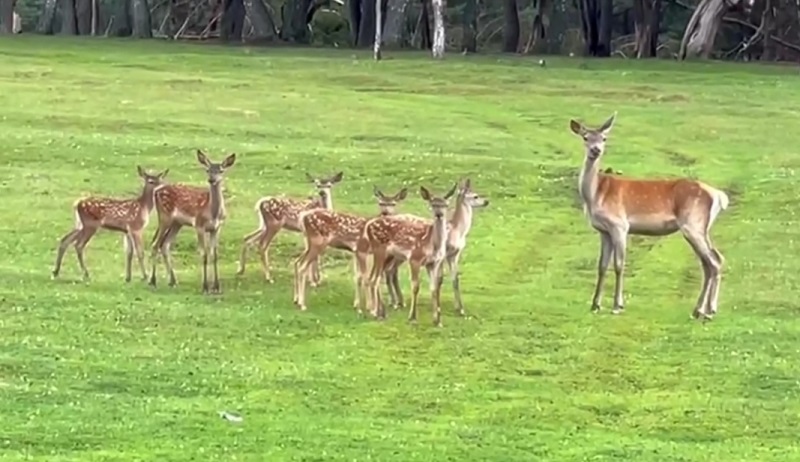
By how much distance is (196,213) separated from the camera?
56.9 ft

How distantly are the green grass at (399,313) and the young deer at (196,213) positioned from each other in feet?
1.39

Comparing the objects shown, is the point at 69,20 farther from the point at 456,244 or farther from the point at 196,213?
the point at 456,244

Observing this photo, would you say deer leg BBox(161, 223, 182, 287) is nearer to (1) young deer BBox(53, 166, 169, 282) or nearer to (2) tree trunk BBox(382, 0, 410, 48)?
(1) young deer BBox(53, 166, 169, 282)

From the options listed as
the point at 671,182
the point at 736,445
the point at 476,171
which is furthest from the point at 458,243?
the point at 476,171

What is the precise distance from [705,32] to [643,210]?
3760cm

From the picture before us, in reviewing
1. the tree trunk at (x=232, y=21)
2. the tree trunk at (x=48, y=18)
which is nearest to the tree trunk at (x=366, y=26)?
the tree trunk at (x=232, y=21)

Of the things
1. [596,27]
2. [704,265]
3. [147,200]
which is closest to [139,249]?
[147,200]

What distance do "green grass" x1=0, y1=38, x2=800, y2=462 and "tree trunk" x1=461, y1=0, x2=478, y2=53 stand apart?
2733cm

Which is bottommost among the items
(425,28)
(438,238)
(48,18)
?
(48,18)

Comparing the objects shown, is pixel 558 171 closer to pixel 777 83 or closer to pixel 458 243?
pixel 458 243

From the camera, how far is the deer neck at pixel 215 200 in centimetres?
1698

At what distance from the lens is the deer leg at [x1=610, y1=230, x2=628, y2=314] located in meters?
16.6

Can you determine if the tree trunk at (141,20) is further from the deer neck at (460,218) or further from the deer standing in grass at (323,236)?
the deer neck at (460,218)

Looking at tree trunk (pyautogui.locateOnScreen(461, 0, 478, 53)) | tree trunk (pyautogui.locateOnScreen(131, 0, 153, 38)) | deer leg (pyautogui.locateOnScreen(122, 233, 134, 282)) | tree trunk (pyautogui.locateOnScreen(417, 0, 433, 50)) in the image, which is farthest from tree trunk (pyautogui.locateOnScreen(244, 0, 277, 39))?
deer leg (pyautogui.locateOnScreen(122, 233, 134, 282))
